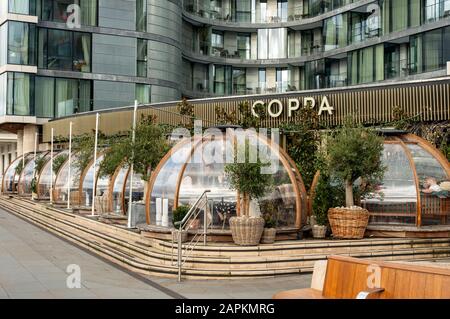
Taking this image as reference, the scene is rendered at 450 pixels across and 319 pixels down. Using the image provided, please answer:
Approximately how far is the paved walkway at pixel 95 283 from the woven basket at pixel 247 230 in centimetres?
123

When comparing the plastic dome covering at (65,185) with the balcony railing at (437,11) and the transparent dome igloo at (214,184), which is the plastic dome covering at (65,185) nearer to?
the transparent dome igloo at (214,184)

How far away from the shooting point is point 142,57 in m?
44.1

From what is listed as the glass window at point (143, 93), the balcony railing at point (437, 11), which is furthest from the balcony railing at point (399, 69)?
the glass window at point (143, 93)

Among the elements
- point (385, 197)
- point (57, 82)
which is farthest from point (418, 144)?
point (57, 82)

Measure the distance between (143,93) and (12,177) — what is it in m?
11.0

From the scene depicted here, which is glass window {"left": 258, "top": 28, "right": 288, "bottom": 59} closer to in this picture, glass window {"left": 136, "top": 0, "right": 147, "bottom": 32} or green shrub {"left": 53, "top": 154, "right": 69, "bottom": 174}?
glass window {"left": 136, "top": 0, "right": 147, "bottom": 32}

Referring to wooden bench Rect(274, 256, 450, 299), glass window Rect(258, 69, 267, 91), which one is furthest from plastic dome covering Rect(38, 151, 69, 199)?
Result: wooden bench Rect(274, 256, 450, 299)

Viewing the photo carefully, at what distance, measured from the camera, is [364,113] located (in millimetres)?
24250

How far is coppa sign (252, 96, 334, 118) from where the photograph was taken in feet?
82.6

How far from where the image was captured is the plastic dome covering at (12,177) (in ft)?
127

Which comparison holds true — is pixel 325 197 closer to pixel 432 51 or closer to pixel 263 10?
pixel 432 51

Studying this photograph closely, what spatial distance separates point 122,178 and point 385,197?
9.78 m

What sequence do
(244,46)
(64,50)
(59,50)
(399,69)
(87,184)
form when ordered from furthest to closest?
(244,46) → (64,50) → (59,50) → (399,69) → (87,184)

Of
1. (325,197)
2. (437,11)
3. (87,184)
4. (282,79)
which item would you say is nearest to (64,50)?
(282,79)
